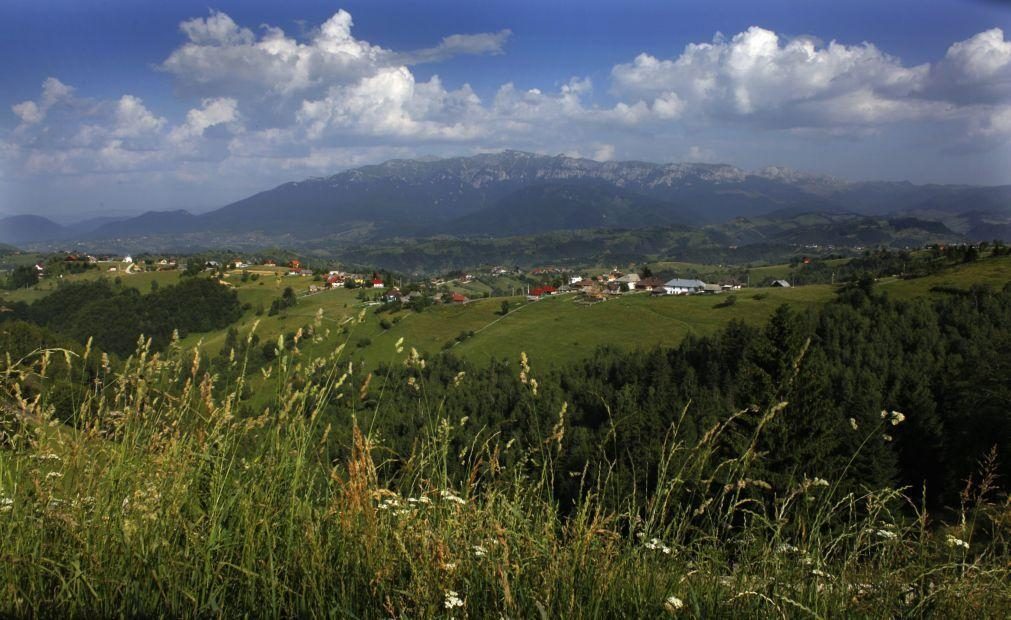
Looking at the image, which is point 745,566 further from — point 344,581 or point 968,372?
point 968,372

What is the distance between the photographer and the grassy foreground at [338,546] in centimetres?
211

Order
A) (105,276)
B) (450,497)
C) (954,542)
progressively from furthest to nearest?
(105,276) → (450,497) → (954,542)

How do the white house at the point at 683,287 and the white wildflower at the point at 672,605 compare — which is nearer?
the white wildflower at the point at 672,605

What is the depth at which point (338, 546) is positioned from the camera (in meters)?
2.44

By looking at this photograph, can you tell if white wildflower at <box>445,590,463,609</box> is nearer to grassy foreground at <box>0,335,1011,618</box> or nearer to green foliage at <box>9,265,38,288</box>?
grassy foreground at <box>0,335,1011,618</box>

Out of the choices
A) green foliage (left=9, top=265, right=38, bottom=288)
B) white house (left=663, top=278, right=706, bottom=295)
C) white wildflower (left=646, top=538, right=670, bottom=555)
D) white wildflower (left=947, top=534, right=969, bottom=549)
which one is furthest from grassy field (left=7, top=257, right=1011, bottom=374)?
white wildflower (left=947, top=534, right=969, bottom=549)

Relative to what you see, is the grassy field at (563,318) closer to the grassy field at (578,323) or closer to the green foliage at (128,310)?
the grassy field at (578,323)

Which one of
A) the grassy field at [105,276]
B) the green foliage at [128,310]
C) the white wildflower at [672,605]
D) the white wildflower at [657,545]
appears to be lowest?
the green foliage at [128,310]

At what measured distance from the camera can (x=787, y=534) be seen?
3.47m

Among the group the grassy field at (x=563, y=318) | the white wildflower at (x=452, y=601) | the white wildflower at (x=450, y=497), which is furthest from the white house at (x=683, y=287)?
the white wildflower at (x=452, y=601)

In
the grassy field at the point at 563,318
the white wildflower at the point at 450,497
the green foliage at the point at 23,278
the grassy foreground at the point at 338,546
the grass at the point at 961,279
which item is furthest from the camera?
the green foliage at the point at 23,278

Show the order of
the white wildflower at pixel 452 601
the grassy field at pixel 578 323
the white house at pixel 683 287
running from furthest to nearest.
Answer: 1. the white house at pixel 683 287
2. the grassy field at pixel 578 323
3. the white wildflower at pixel 452 601

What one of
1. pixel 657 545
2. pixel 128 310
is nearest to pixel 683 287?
pixel 128 310

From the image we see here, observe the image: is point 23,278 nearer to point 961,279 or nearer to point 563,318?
point 563,318
